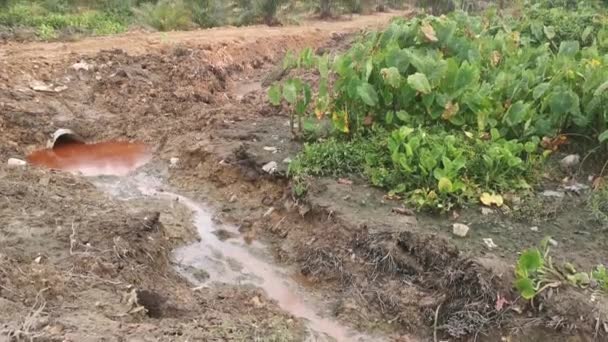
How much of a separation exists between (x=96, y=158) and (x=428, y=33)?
14.3 ft

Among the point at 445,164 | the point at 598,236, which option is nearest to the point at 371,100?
the point at 445,164

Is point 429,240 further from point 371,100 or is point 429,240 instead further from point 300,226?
point 371,100

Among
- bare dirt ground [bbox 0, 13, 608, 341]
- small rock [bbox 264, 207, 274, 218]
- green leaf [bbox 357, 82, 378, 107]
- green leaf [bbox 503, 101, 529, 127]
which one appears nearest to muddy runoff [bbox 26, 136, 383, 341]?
bare dirt ground [bbox 0, 13, 608, 341]

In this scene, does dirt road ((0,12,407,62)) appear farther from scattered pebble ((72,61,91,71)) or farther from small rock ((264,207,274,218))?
small rock ((264,207,274,218))

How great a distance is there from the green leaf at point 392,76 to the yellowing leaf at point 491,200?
1528 millimetres

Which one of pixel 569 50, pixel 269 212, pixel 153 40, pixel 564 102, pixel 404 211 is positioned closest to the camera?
pixel 404 211

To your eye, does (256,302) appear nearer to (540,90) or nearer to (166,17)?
(540,90)

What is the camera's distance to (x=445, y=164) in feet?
17.9

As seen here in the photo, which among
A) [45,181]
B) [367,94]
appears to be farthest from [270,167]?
[45,181]

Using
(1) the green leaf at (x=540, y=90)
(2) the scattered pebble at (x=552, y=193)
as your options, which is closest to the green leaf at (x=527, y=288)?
(2) the scattered pebble at (x=552, y=193)

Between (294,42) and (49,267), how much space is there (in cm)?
1013

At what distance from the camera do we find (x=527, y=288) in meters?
4.31

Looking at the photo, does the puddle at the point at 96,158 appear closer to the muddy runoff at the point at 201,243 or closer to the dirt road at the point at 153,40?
the muddy runoff at the point at 201,243

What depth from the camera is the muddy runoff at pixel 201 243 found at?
496cm
